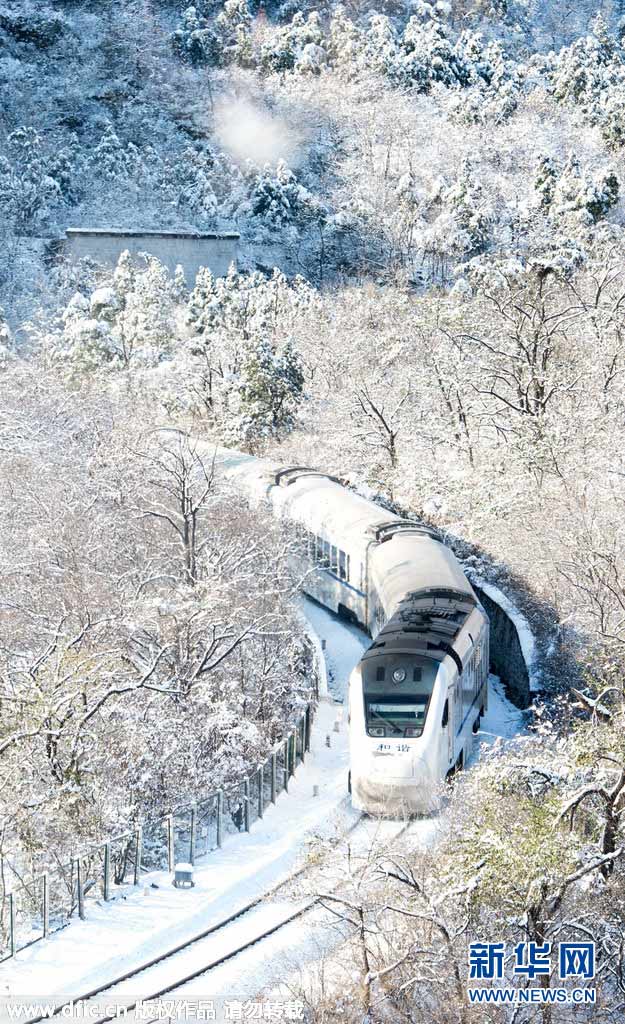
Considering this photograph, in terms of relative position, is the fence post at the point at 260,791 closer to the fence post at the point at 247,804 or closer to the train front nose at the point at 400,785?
the fence post at the point at 247,804

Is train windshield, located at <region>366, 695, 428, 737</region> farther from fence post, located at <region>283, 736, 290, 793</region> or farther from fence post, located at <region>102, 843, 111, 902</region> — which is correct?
→ fence post, located at <region>102, 843, 111, 902</region>

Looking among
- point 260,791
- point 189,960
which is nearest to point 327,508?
point 260,791

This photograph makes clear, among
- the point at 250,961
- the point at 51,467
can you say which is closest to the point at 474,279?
the point at 51,467

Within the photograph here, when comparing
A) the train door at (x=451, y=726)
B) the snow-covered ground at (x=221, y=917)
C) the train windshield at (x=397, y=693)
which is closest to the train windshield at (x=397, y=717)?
the train windshield at (x=397, y=693)

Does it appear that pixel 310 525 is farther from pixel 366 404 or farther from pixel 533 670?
pixel 366 404

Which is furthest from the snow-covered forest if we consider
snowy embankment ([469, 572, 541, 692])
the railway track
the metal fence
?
the railway track

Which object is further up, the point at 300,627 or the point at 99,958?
the point at 99,958
